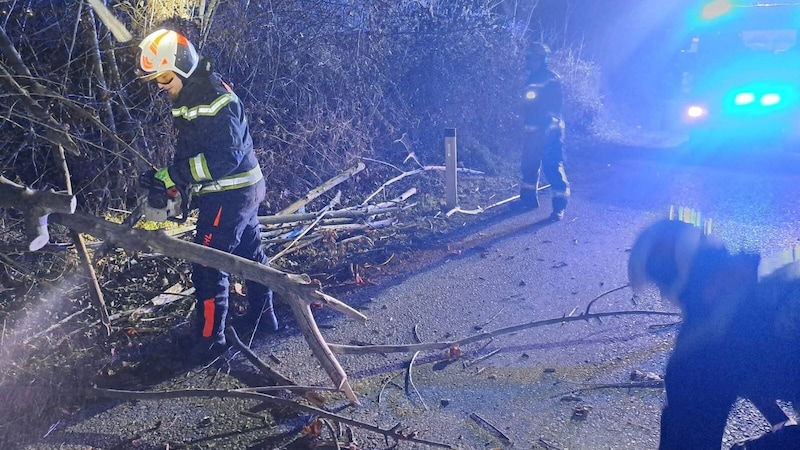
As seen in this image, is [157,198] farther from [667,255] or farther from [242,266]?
[667,255]

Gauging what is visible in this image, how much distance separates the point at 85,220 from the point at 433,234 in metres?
4.22

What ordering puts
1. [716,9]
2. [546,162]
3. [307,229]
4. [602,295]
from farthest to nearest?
[716,9] < [546,162] < [307,229] < [602,295]

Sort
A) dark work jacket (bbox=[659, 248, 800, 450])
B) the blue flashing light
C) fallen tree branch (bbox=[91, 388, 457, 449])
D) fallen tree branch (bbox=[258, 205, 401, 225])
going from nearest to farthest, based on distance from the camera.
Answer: dark work jacket (bbox=[659, 248, 800, 450]) < fallen tree branch (bbox=[91, 388, 457, 449]) < fallen tree branch (bbox=[258, 205, 401, 225]) < the blue flashing light

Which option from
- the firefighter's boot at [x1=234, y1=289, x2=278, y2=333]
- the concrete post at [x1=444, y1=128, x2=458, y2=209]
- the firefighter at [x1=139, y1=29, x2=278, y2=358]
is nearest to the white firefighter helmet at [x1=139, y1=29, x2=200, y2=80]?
the firefighter at [x1=139, y1=29, x2=278, y2=358]

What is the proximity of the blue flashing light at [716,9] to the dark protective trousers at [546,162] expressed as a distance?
5.41 metres

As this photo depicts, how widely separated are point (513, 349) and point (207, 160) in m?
2.59

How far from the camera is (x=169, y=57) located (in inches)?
150

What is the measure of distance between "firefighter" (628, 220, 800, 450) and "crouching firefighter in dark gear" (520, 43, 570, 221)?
5.09 meters

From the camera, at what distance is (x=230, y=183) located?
161 inches

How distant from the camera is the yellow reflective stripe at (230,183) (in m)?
4.05

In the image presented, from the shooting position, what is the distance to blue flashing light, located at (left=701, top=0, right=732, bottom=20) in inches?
424

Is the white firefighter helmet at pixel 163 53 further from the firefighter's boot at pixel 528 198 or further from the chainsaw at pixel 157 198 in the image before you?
the firefighter's boot at pixel 528 198

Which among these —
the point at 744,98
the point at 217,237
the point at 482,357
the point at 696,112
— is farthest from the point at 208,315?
the point at 744,98

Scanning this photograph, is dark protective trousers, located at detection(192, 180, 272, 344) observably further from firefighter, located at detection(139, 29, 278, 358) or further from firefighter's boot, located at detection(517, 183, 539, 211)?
firefighter's boot, located at detection(517, 183, 539, 211)
